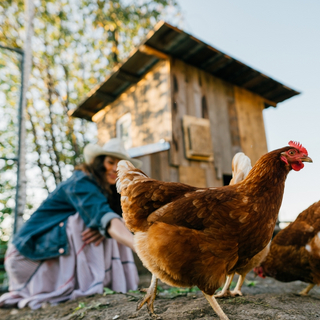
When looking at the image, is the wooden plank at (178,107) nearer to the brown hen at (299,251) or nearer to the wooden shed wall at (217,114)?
the wooden shed wall at (217,114)

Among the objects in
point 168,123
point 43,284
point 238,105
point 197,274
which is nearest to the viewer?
point 197,274

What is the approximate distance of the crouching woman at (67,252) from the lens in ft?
7.99

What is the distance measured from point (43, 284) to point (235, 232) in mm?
2018

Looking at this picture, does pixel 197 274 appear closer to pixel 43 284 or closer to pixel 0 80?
pixel 43 284

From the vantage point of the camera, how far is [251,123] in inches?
235

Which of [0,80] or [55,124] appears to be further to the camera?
[55,124]

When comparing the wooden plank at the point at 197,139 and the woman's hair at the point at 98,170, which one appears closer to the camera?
the woman's hair at the point at 98,170

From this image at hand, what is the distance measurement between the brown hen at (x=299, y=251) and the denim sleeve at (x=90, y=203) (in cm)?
143

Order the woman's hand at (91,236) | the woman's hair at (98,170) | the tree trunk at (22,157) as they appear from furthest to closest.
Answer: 1. the tree trunk at (22,157)
2. the woman's hair at (98,170)
3. the woman's hand at (91,236)

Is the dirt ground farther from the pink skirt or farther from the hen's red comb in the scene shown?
the hen's red comb

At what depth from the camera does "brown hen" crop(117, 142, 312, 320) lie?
4.49ft

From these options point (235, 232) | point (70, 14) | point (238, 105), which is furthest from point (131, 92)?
point (70, 14)

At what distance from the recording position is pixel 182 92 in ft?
16.7

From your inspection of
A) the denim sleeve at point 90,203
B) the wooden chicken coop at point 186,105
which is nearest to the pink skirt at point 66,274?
the denim sleeve at point 90,203
